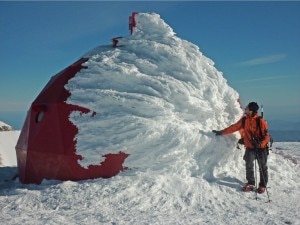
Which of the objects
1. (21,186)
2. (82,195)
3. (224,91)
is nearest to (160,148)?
(82,195)

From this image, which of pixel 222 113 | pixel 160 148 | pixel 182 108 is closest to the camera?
pixel 160 148

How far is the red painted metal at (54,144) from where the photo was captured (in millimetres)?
8234

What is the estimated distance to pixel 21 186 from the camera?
8.98 m

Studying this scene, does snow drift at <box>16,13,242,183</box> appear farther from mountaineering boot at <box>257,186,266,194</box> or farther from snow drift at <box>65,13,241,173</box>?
mountaineering boot at <box>257,186,266,194</box>

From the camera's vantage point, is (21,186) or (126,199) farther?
(21,186)

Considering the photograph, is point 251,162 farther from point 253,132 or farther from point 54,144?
point 54,144

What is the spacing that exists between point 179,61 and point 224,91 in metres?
1.34

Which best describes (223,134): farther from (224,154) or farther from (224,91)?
(224,91)

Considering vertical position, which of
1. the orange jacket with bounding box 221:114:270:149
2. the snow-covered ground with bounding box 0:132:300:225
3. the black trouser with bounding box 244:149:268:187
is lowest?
the snow-covered ground with bounding box 0:132:300:225

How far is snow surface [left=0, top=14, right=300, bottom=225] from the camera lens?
22.8 feet

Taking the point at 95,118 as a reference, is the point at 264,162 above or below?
below

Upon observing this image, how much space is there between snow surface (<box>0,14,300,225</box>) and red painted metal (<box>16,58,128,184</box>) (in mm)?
166

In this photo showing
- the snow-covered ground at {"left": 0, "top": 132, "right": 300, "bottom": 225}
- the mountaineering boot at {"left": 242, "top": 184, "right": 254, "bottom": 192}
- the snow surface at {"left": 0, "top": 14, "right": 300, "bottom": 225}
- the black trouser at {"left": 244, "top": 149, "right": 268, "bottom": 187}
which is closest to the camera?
the snow-covered ground at {"left": 0, "top": 132, "right": 300, "bottom": 225}

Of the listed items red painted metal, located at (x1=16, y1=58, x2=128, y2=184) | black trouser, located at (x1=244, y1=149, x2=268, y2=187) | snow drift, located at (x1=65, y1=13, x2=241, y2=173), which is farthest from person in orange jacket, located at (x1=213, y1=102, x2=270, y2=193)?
red painted metal, located at (x1=16, y1=58, x2=128, y2=184)
